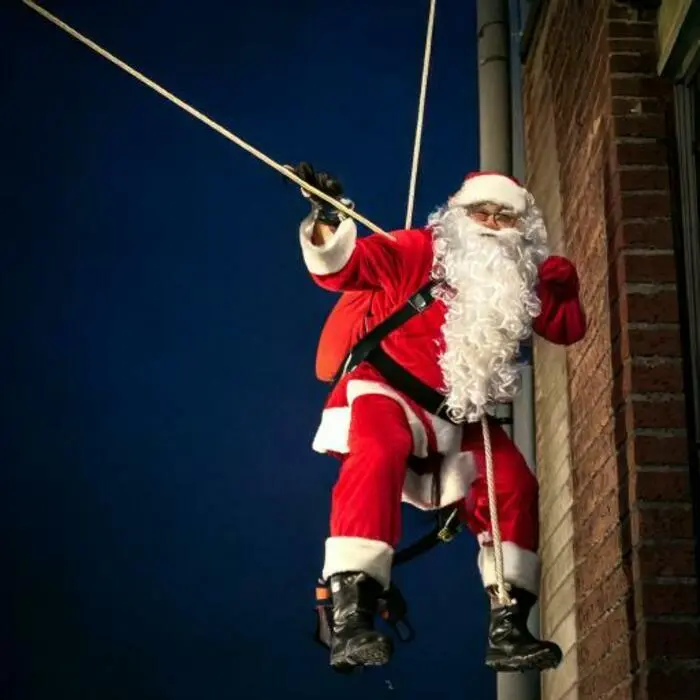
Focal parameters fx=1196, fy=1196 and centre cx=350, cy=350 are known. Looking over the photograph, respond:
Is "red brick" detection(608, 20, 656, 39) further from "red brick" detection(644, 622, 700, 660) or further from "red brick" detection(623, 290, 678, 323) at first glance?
"red brick" detection(644, 622, 700, 660)

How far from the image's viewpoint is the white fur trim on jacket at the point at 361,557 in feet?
6.63

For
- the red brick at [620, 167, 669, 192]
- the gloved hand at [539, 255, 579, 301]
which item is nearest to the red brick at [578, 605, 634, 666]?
the gloved hand at [539, 255, 579, 301]

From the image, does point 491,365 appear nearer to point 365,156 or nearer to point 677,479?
point 677,479

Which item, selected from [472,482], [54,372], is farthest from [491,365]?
[54,372]

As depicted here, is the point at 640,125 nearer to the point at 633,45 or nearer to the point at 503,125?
the point at 633,45

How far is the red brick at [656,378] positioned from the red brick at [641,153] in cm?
43

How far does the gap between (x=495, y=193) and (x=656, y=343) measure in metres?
0.42

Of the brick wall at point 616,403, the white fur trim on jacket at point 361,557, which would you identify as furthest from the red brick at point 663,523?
the white fur trim on jacket at point 361,557

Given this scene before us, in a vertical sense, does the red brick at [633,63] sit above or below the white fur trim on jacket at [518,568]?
above

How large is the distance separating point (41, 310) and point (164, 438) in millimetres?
486

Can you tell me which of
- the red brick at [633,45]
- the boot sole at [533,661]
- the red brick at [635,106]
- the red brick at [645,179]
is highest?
the red brick at [633,45]

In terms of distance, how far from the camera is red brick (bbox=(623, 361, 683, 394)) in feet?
7.39

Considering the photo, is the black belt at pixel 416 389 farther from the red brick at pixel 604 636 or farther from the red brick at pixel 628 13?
the red brick at pixel 628 13

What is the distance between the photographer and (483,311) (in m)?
2.21
